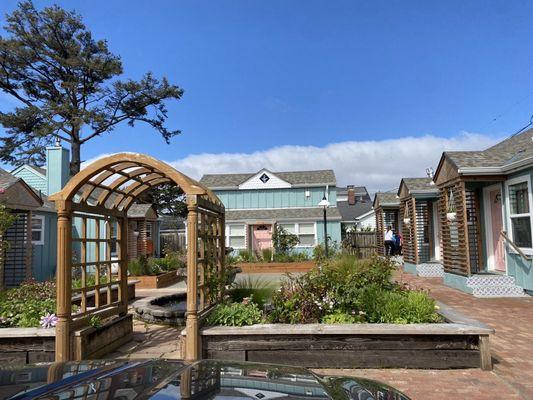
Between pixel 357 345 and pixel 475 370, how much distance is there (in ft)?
4.51

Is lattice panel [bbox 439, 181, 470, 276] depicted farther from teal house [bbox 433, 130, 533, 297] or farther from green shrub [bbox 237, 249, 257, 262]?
green shrub [bbox 237, 249, 257, 262]

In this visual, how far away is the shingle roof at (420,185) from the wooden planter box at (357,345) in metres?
11.1

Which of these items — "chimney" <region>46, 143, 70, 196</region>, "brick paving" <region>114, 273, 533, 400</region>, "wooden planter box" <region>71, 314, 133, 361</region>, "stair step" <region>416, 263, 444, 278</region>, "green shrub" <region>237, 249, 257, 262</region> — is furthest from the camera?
"green shrub" <region>237, 249, 257, 262</region>

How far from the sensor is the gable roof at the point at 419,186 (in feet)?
51.4

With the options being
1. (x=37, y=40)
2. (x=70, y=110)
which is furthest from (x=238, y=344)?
(x=37, y=40)

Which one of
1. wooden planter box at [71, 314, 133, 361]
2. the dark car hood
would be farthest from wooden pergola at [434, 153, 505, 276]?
the dark car hood

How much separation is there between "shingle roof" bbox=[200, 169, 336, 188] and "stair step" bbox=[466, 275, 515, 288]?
16.3 metres

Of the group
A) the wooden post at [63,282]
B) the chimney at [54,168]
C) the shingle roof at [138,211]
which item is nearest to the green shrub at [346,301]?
the wooden post at [63,282]

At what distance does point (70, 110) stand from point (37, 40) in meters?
5.03

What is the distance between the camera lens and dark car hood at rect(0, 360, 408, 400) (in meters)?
1.90

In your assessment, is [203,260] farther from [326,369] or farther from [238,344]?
[326,369]

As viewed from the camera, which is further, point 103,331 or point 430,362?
point 103,331

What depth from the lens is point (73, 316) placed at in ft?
17.6

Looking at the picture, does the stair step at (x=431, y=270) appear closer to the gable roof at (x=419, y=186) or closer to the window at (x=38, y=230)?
the gable roof at (x=419, y=186)
